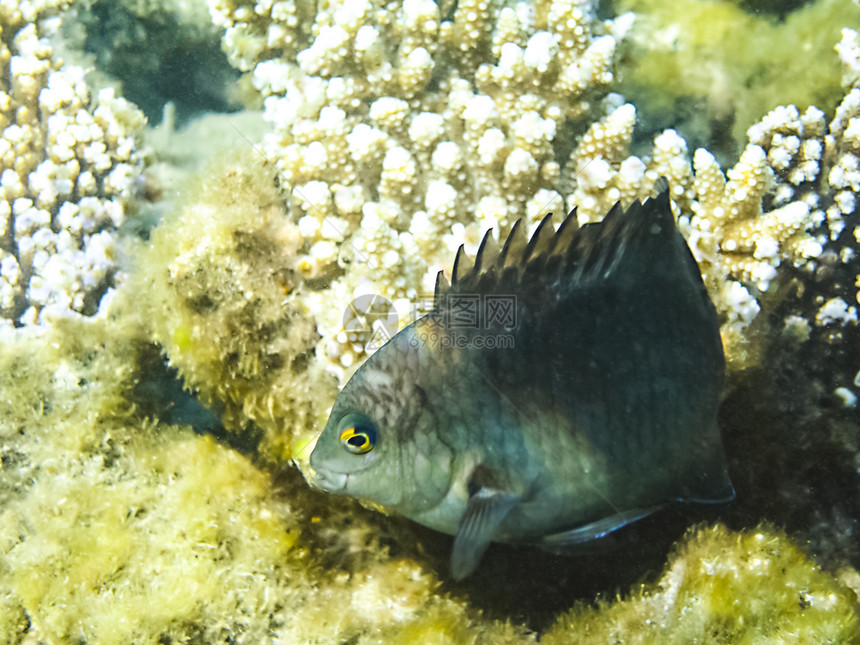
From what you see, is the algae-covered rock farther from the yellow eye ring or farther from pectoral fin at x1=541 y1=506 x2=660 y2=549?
pectoral fin at x1=541 y1=506 x2=660 y2=549

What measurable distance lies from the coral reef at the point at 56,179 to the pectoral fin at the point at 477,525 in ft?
9.90

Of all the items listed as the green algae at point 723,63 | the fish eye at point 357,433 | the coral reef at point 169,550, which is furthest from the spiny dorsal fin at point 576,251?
the green algae at point 723,63

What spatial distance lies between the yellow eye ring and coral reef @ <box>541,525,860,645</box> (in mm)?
1208

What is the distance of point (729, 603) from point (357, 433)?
62.0 inches

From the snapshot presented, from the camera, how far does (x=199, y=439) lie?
2.54 meters

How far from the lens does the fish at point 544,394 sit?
69.3 inches

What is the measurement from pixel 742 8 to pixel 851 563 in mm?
3144

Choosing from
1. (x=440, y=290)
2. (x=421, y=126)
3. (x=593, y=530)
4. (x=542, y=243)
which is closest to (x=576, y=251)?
(x=542, y=243)

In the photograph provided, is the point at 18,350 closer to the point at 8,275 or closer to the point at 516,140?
the point at 8,275

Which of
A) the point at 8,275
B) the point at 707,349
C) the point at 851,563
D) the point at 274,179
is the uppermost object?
the point at 707,349

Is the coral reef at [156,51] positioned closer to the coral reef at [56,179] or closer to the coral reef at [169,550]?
the coral reef at [56,179]

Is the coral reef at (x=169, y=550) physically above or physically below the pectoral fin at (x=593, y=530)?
below

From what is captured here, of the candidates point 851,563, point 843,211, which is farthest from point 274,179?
point 851,563

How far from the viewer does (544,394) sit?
1.79m
